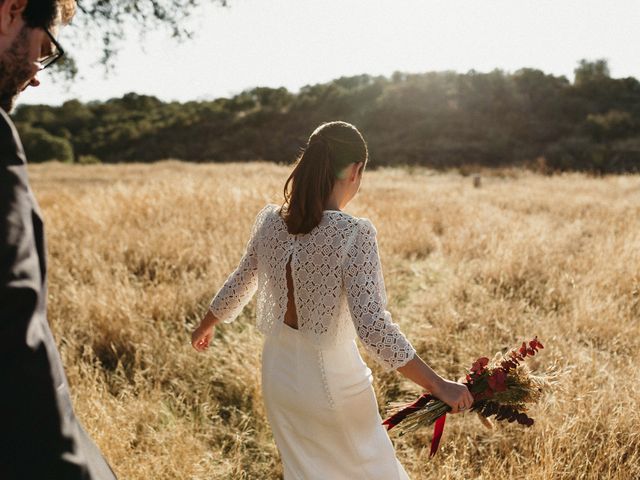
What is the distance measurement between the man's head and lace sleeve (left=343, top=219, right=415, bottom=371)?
4.16ft

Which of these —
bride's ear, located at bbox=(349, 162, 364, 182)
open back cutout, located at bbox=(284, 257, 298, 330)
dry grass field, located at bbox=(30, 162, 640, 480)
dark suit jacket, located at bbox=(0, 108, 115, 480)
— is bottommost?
dry grass field, located at bbox=(30, 162, 640, 480)

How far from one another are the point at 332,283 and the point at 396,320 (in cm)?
314

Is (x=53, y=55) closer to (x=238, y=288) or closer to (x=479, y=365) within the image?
(x=238, y=288)

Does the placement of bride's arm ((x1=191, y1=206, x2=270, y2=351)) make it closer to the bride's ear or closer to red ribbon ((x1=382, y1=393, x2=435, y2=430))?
the bride's ear

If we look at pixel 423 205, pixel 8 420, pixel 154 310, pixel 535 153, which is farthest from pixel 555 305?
pixel 535 153

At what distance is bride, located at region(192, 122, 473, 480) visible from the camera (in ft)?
6.86

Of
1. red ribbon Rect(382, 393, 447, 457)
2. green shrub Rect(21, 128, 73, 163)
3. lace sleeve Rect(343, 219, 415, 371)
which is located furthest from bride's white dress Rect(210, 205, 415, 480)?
green shrub Rect(21, 128, 73, 163)

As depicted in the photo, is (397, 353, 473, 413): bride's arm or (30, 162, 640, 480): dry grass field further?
(30, 162, 640, 480): dry grass field

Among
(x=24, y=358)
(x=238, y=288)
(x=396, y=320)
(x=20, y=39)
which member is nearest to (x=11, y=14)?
(x=20, y=39)

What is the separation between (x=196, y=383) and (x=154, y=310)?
3.80ft

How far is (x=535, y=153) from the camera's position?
33156mm

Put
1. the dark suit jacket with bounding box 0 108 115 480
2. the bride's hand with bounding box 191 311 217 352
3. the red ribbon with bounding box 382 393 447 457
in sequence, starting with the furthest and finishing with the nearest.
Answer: the bride's hand with bounding box 191 311 217 352, the red ribbon with bounding box 382 393 447 457, the dark suit jacket with bounding box 0 108 115 480

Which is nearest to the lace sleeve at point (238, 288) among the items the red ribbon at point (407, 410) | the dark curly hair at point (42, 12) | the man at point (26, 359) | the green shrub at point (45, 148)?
the red ribbon at point (407, 410)

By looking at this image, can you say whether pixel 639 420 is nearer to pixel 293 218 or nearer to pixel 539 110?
pixel 293 218
